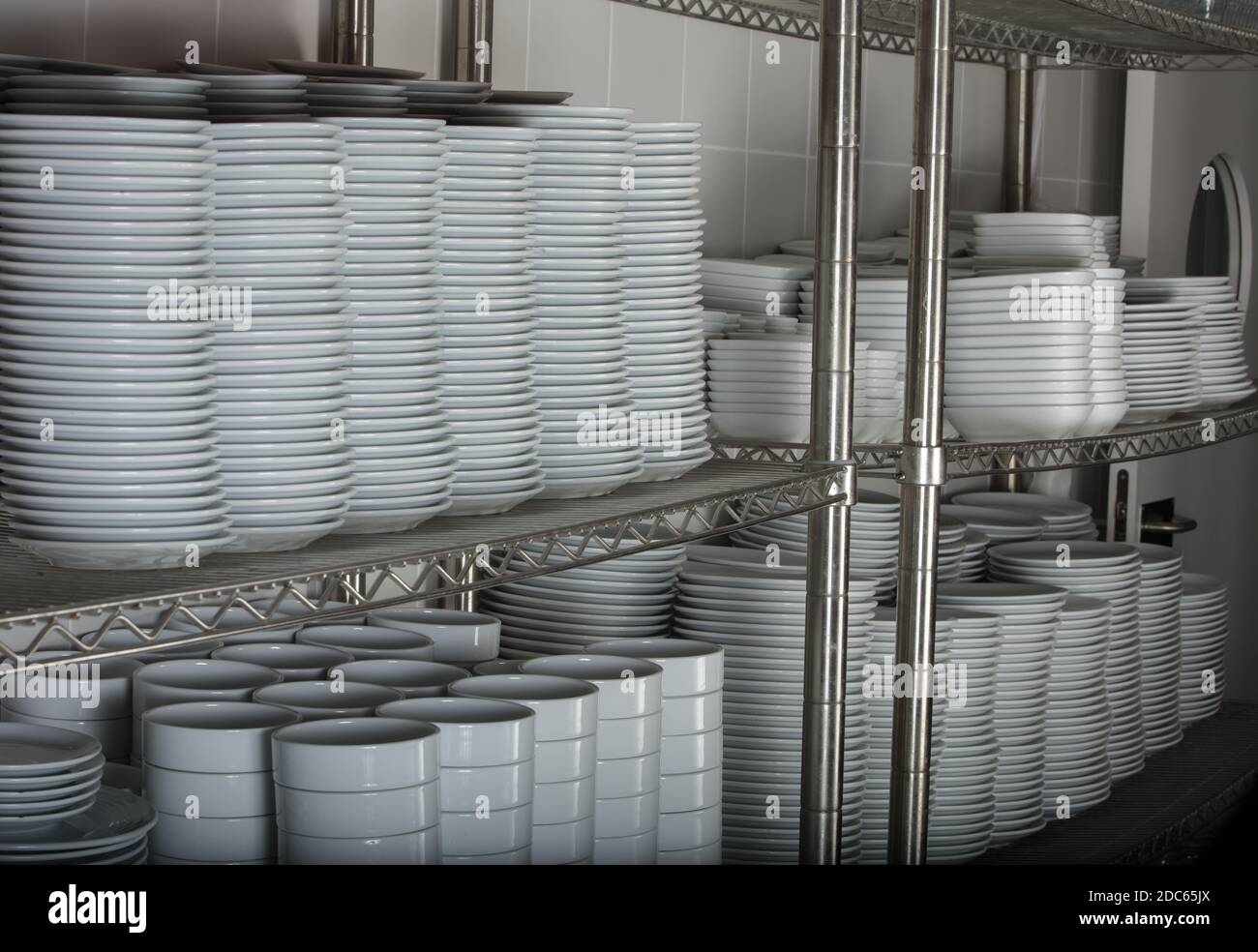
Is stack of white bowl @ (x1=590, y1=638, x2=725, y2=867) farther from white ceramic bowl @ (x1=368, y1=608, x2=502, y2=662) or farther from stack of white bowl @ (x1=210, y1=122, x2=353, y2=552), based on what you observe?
stack of white bowl @ (x1=210, y1=122, x2=353, y2=552)

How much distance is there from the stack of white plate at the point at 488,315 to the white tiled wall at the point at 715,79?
446 mm

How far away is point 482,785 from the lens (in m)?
1.21

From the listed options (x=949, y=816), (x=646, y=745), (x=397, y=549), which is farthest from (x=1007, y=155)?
(x=397, y=549)

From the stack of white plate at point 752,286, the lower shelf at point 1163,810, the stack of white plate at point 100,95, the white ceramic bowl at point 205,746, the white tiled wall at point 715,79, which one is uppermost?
the white tiled wall at point 715,79

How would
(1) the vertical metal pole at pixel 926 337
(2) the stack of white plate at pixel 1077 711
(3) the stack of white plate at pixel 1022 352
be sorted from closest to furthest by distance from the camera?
(1) the vertical metal pole at pixel 926 337 < (3) the stack of white plate at pixel 1022 352 < (2) the stack of white plate at pixel 1077 711

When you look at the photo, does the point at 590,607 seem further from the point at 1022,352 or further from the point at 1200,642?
the point at 1200,642

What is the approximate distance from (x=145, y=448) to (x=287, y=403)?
4.5 inches

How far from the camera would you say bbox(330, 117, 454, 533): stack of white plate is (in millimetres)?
1146

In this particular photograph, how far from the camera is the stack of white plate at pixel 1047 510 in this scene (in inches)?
99.7

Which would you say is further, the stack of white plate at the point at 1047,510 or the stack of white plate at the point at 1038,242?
the stack of white plate at the point at 1047,510

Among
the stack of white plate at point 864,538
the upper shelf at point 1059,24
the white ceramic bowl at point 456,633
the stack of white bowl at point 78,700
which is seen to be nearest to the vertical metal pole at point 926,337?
the upper shelf at point 1059,24

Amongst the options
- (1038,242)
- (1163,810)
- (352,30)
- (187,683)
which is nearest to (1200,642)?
(1163,810)

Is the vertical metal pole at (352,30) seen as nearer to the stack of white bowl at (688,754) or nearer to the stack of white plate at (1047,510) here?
the stack of white bowl at (688,754)

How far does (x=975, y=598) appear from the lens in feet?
6.63
